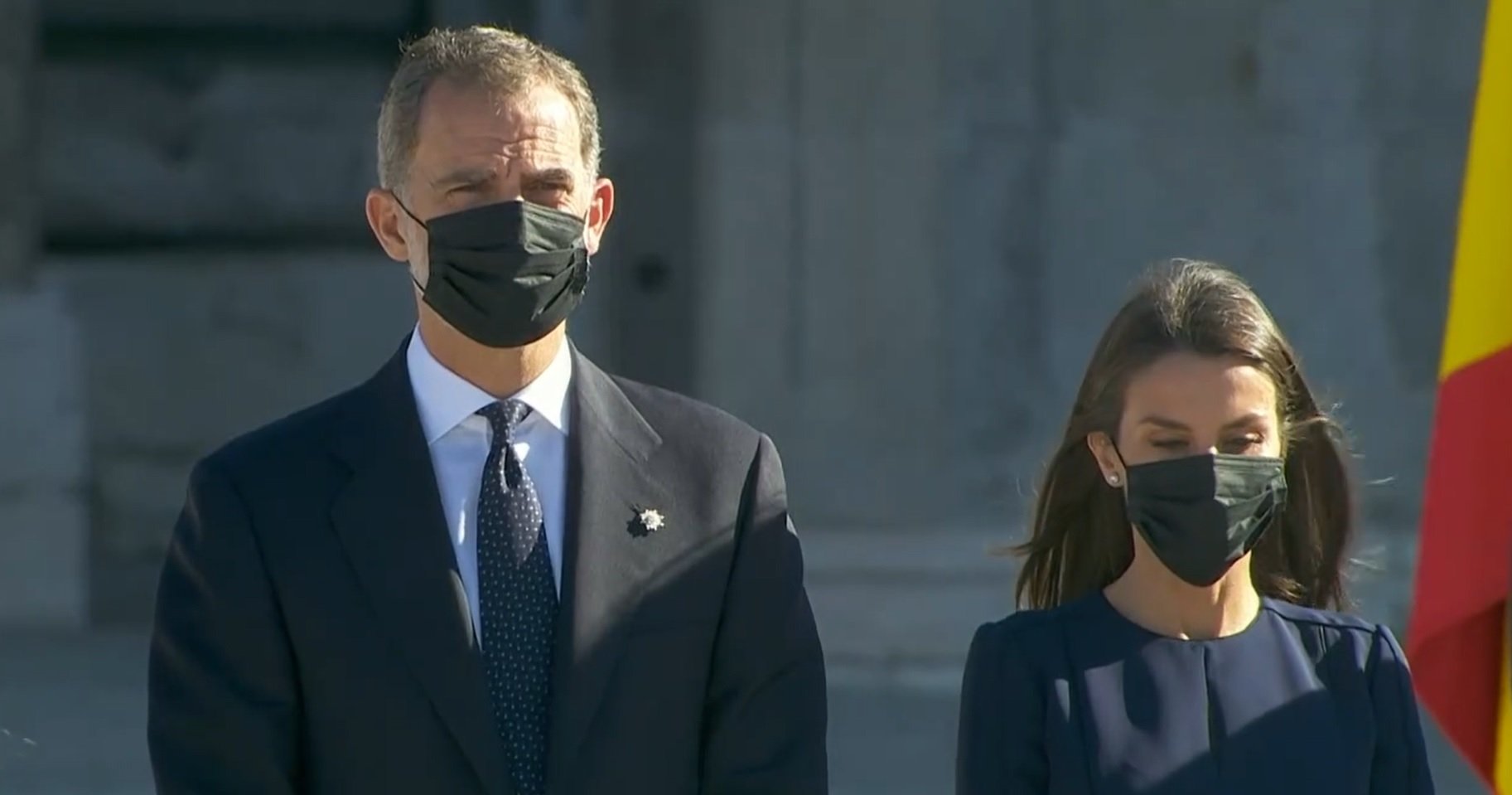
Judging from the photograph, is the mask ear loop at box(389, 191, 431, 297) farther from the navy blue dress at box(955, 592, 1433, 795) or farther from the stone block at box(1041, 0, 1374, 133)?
the stone block at box(1041, 0, 1374, 133)

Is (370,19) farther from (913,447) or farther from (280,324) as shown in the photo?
(913,447)

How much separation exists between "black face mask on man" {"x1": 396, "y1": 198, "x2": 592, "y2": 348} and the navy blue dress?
0.66m

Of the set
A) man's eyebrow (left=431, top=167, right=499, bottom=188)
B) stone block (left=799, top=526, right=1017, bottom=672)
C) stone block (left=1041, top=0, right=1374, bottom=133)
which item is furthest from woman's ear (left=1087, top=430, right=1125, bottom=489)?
stone block (left=1041, top=0, right=1374, bottom=133)

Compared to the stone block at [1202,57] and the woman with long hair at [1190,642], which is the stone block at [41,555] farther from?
the woman with long hair at [1190,642]

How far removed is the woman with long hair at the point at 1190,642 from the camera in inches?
124

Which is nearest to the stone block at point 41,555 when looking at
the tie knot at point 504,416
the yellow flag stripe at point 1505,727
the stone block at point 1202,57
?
the stone block at point 1202,57

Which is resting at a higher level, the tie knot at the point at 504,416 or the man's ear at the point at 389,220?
the man's ear at the point at 389,220

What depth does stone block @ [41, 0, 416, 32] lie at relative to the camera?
877 centimetres

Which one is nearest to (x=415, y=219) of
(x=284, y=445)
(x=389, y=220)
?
(x=389, y=220)

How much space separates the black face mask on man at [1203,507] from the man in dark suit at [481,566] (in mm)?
422

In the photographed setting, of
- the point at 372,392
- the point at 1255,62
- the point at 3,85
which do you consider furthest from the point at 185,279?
the point at 372,392

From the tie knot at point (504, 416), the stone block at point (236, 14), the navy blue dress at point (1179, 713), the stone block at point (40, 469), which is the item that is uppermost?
the stone block at point (236, 14)

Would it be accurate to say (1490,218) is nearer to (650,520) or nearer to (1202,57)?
(650,520)

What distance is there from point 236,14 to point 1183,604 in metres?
6.19
